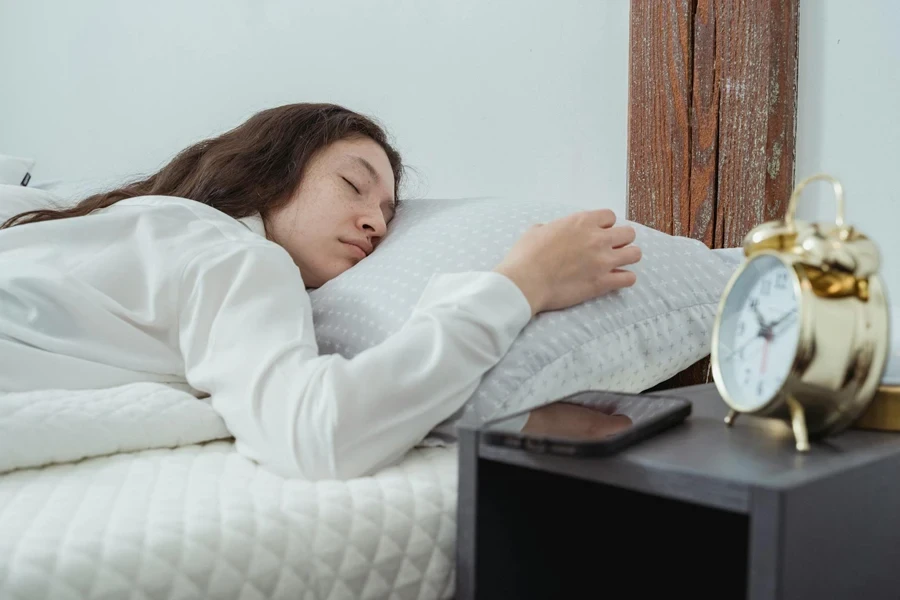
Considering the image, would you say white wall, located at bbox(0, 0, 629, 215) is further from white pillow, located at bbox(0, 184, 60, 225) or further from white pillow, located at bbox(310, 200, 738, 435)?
white pillow, located at bbox(0, 184, 60, 225)

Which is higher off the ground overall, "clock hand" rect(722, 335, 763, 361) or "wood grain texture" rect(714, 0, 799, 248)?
"wood grain texture" rect(714, 0, 799, 248)

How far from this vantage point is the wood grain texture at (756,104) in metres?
1.16

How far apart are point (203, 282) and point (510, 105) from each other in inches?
32.3

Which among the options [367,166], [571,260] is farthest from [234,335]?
[367,166]

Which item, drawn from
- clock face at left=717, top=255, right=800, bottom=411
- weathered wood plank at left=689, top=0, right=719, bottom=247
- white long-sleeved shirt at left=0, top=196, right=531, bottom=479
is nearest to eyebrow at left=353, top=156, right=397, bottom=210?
white long-sleeved shirt at left=0, top=196, right=531, bottom=479

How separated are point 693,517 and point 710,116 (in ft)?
2.19

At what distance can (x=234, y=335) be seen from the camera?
90cm

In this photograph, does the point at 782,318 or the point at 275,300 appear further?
the point at 275,300

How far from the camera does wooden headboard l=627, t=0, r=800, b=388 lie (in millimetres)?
1167

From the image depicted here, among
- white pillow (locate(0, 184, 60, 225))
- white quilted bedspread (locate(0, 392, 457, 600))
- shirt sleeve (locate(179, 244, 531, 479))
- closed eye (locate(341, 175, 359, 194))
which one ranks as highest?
closed eye (locate(341, 175, 359, 194))

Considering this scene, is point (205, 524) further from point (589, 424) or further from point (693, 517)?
point (693, 517)

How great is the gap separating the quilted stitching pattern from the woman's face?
0.49 metres

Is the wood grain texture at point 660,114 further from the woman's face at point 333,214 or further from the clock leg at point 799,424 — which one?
the clock leg at point 799,424

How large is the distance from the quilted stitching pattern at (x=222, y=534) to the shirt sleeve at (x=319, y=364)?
0.04 m
